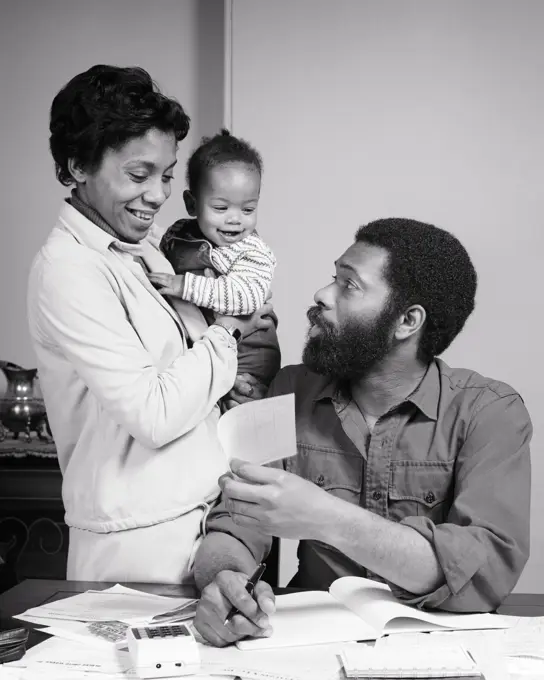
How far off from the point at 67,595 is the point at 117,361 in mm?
422

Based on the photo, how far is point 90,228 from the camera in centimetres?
173

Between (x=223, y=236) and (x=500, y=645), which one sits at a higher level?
(x=223, y=236)

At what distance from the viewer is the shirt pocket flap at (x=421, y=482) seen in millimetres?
1760

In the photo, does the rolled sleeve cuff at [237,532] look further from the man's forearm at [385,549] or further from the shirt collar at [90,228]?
the shirt collar at [90,228]

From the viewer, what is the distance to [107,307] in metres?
1.62

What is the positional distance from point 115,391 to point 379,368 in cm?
63

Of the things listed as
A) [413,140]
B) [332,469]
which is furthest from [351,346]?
[413,140]

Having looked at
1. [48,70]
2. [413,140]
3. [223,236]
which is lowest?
[223,236]

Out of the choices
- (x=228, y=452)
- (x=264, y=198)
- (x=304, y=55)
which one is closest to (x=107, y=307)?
(x=228, y=452)

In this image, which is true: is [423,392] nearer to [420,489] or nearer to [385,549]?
[420,489]

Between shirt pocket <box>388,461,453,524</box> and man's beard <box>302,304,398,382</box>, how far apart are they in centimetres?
22

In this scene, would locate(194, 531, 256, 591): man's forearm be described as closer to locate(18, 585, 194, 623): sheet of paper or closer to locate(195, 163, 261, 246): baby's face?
locate(18, 585, 194, 623): sheet of paper

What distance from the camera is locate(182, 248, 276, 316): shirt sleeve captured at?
1959 millimetres

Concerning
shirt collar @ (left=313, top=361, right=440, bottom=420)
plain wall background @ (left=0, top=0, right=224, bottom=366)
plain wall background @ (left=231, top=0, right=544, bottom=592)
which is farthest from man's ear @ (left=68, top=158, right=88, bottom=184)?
plain wall background @ (left=0, top=0, right=224, bottom=366)
